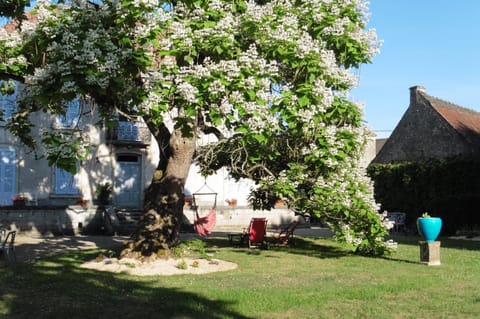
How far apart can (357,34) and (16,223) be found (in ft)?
46.1

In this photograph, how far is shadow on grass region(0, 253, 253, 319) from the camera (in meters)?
6.29

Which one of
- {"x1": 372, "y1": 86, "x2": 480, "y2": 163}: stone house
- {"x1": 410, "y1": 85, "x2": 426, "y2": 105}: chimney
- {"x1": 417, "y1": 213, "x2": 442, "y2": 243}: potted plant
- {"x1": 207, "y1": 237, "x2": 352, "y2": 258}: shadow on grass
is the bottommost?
{"x1": 207, "y1": 237, "x2": 352, "y2": 258}: shadow on grass

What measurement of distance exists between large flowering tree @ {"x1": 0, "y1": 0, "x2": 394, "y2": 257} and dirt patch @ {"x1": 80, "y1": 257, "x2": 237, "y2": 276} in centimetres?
40

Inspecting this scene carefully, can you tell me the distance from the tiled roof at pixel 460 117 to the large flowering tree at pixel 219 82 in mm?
15579

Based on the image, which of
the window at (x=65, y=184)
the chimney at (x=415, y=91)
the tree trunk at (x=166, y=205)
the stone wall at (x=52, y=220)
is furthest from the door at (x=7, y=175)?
the chimney at (x=415, y=91)

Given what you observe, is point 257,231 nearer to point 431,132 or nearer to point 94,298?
point 94,298

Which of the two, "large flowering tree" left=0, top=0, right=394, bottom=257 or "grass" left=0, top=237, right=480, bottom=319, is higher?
"large flowering tree" left=0, top=0, right=394, bottom=257

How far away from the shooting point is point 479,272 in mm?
9883

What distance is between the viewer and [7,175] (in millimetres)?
20953

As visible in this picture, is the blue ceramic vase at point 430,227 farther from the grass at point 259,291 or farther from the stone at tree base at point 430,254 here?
the grass at point 259,291

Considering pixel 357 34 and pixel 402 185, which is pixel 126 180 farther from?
pixel 357 34

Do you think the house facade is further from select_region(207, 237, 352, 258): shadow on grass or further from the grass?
the grass

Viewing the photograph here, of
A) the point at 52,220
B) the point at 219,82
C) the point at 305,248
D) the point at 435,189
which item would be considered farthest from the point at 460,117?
the point at 219,82

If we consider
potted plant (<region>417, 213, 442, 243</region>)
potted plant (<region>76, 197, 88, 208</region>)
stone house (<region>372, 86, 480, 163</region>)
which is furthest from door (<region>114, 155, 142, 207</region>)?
potted plant (<region>417, 213, 442, 243</region>)
